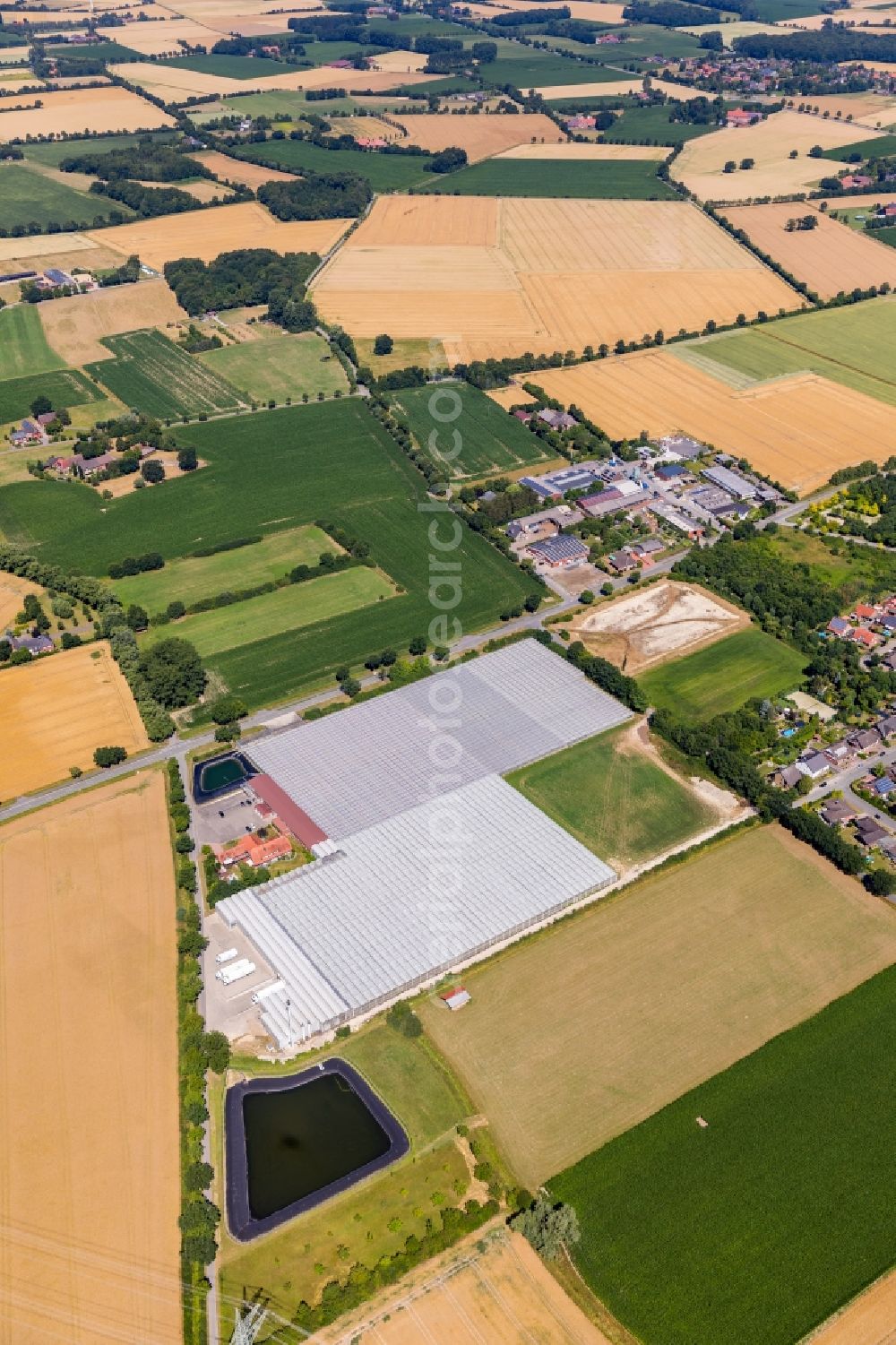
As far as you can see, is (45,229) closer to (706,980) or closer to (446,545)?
(446,545)

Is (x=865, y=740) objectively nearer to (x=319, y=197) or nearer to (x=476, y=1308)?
(x=476, y=1308)

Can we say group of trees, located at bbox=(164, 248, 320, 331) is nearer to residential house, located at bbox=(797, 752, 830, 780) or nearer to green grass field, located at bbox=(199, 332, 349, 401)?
green grass field, located at bbox=(199, 332, 349, 401)

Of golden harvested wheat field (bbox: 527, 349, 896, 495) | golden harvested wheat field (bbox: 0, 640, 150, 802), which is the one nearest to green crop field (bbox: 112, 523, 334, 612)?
golden harvested wheat field (bbox: 0, 640, 150, 802)

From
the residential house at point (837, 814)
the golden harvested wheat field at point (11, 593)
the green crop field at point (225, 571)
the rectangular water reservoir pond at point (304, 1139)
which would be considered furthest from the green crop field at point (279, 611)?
the residential house at point (837, 814)

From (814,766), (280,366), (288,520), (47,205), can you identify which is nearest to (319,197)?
(47,205)

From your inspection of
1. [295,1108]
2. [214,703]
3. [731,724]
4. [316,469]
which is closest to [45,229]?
[316,469]
